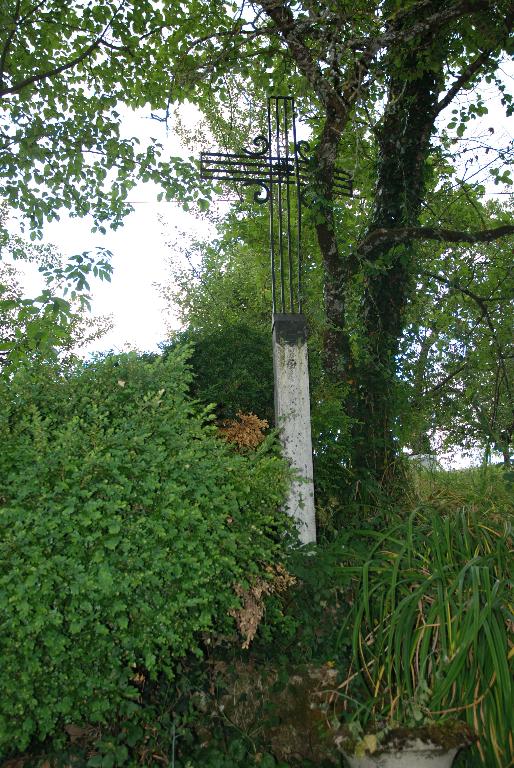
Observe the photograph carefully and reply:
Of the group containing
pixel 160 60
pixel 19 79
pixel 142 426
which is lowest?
pixel 142 426

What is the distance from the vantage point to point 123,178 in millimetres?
8688

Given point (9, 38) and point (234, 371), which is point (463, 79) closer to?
point (234, 371)

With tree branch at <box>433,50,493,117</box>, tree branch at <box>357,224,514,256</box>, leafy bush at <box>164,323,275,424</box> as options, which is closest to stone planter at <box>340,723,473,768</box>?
leafy bush at <box>164,323,275,424</box>

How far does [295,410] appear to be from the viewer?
5066 mm

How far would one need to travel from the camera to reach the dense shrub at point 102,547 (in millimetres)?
3092

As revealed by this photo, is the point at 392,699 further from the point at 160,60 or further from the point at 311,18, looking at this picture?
the point at 160,60

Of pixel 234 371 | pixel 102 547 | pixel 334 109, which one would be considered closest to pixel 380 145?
pixel 334 109

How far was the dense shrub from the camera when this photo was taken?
10.1 ft

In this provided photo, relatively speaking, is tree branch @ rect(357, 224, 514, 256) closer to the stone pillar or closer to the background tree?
the background tree

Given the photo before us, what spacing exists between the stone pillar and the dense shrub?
0.98 meters

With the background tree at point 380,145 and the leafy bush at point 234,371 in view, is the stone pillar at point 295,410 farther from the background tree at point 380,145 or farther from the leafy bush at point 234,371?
the background tree at point 380,145

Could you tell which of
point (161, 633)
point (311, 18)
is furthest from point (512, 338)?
point (161, 633)

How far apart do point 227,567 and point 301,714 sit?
3.56ft

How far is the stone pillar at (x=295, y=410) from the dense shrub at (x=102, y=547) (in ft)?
3.21
